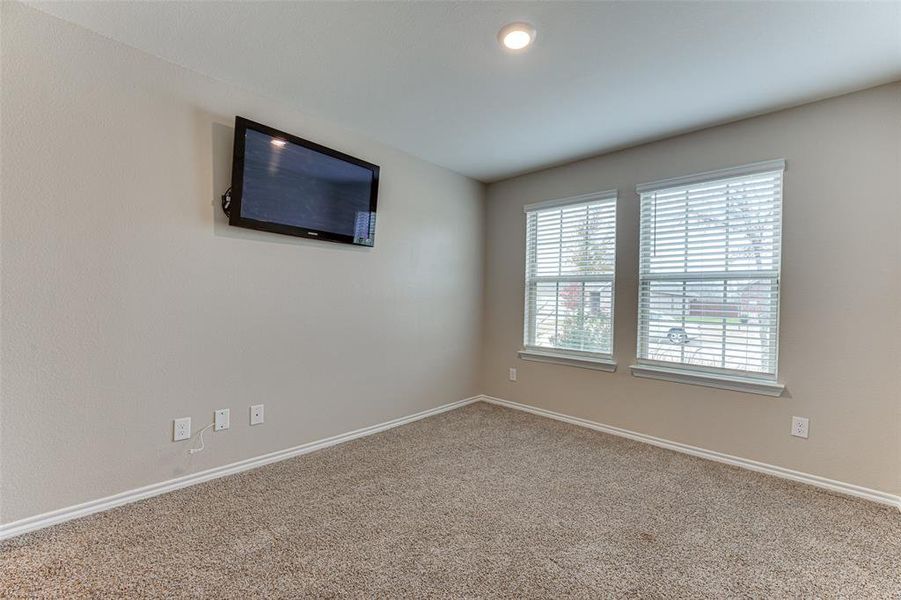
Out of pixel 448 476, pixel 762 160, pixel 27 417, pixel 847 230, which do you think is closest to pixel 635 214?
pixel 762 160

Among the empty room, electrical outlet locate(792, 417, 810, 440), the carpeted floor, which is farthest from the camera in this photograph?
electrical outlet locate(792, 417, 810, 440)

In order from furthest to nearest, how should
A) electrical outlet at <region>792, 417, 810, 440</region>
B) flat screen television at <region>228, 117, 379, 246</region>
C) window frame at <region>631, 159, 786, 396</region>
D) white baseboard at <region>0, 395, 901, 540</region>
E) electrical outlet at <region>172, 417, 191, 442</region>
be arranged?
window frame at <region>631, 159, 786, 396</region> < electrical outlet at <region>792, 417, 810, 440</region> < flat screen television at <region>228, 117, 379, 246</region> < electrical outlet at <region>172, 417, 191, 442</region> < white baseboard at <region>0, 395, 901, 540</region>

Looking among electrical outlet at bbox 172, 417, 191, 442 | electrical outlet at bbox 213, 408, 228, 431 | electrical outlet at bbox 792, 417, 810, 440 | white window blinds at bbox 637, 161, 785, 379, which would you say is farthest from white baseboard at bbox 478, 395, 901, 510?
electrical outlet at bbox 172, 417, 191, 442

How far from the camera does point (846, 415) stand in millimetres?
2275

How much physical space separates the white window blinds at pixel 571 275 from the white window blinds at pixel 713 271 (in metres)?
0.30

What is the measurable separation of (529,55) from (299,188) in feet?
5.21

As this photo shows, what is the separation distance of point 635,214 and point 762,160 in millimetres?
832

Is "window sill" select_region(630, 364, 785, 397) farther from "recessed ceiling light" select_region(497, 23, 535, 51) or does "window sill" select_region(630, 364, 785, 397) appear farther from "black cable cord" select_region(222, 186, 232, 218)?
"black cable cord" select_region(222, 186, 232, 218)

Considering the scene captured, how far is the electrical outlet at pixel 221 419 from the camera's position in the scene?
7.57 feet

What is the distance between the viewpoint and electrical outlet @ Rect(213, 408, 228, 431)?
231 cm

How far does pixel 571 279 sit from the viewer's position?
353 cm

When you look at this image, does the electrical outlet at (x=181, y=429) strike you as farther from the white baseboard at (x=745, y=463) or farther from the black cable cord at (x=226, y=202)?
the white baseboard at (x=745, y=463)

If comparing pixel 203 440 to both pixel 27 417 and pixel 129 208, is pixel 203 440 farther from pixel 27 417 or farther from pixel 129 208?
pixel 129 208

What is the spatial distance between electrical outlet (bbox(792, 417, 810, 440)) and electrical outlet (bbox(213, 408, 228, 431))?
3.50 metres
